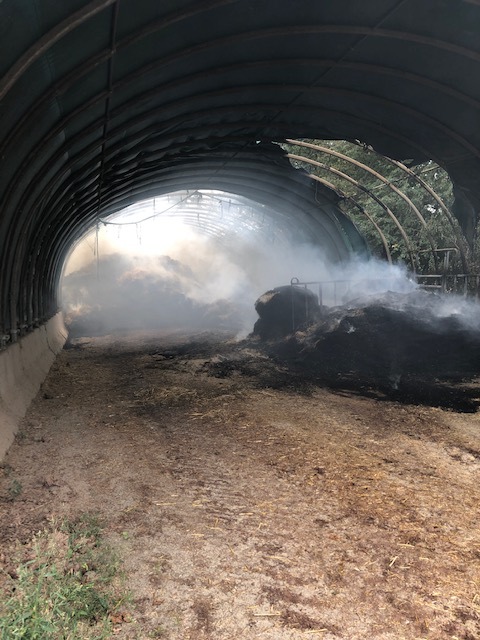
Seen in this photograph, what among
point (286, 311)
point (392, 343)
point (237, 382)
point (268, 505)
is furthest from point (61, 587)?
point (286, 311)

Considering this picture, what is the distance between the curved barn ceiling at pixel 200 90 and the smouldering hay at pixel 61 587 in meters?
4.08

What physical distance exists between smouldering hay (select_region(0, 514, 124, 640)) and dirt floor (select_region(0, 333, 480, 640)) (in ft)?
0.61

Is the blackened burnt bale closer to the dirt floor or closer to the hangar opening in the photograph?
the hangar opening

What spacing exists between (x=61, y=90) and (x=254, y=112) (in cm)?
546

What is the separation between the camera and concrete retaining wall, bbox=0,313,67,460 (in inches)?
249

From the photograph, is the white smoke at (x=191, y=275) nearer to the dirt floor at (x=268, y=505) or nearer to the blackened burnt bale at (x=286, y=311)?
the blackened burnt bale at (x=286, y=311)

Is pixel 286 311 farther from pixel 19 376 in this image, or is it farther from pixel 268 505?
pixel 268 505

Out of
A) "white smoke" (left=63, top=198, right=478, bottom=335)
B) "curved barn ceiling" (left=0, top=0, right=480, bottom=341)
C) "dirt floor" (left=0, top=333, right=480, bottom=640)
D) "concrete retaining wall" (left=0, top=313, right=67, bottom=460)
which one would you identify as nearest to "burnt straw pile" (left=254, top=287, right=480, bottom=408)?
"dirt floor" (left=0, top=333, right=480, bottom=640)

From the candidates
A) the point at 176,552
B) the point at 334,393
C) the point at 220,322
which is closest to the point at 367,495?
the point at 176,552

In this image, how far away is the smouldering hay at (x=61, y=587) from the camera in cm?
279

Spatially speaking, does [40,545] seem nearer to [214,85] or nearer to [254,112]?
[214,85]

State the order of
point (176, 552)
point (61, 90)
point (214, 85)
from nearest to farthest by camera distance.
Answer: point (176, 552), point (61, 90), point (214, 85)

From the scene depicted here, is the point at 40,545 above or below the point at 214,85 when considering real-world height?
below

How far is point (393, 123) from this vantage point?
10.3 m
